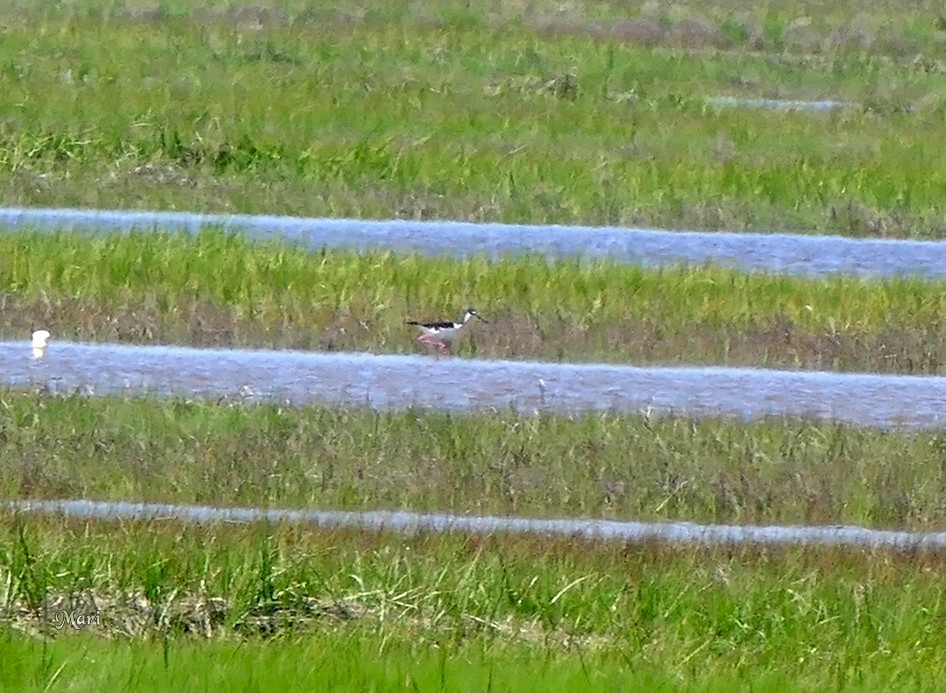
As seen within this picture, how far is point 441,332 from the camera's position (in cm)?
1057

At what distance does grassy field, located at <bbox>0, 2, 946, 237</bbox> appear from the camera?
1487 centimetres

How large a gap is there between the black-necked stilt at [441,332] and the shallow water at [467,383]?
0.37 feet

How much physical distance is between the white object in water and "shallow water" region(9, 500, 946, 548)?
2.61 m

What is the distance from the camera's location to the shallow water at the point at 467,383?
9.67 metres

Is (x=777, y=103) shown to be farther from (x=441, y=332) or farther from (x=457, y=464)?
(x=457, y=464)

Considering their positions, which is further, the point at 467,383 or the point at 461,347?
the point at 461,347

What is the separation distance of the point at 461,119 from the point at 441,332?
291 inches

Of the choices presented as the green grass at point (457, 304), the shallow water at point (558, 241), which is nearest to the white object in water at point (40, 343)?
the green grass at point (457, 304)

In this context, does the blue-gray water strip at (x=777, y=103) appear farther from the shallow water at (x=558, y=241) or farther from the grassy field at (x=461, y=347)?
the shallow water at (x=558, y=241)

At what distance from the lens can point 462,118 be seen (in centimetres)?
1780

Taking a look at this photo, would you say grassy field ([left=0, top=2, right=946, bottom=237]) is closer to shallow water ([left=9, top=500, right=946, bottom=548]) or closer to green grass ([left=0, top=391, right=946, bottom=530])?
green grass ([left=0, top=391, right=946, bottom=530])

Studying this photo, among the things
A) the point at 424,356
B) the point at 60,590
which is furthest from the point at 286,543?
the point at 424,356

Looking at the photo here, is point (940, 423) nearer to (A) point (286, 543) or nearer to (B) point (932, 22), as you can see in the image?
(A) point (286, 543)
